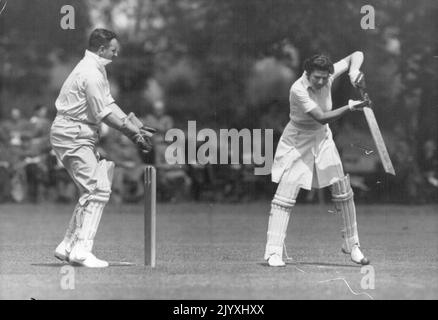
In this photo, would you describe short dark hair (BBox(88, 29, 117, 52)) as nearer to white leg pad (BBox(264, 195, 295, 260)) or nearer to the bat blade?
white leg pad (BBox(264, 195, 295, 260))

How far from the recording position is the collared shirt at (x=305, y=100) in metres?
11.1

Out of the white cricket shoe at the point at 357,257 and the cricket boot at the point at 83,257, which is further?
the white cricket shoe at the point at 357,257

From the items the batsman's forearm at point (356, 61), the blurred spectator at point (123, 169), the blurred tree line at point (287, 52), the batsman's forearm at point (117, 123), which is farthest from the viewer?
the blurred spectator at point (123, 169)

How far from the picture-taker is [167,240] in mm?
15094

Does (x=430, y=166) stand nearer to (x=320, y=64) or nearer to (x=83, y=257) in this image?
(x=320, y=64)

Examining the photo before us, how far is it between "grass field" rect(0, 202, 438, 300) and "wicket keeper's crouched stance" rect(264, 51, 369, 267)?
36 centimetres

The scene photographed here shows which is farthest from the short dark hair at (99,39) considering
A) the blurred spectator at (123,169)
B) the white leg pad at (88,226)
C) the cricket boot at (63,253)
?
the blurred spectator at (123,169)

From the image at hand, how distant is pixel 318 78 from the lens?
11.0m

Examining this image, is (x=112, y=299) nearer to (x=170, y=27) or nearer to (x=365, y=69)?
(x=365, y=69)

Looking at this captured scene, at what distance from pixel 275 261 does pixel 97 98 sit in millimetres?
2341

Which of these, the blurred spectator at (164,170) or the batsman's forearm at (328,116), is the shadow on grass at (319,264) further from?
the blurred spectator at (164,170)

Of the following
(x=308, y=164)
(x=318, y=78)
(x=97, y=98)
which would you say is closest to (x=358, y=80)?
(x=318, y=78)
